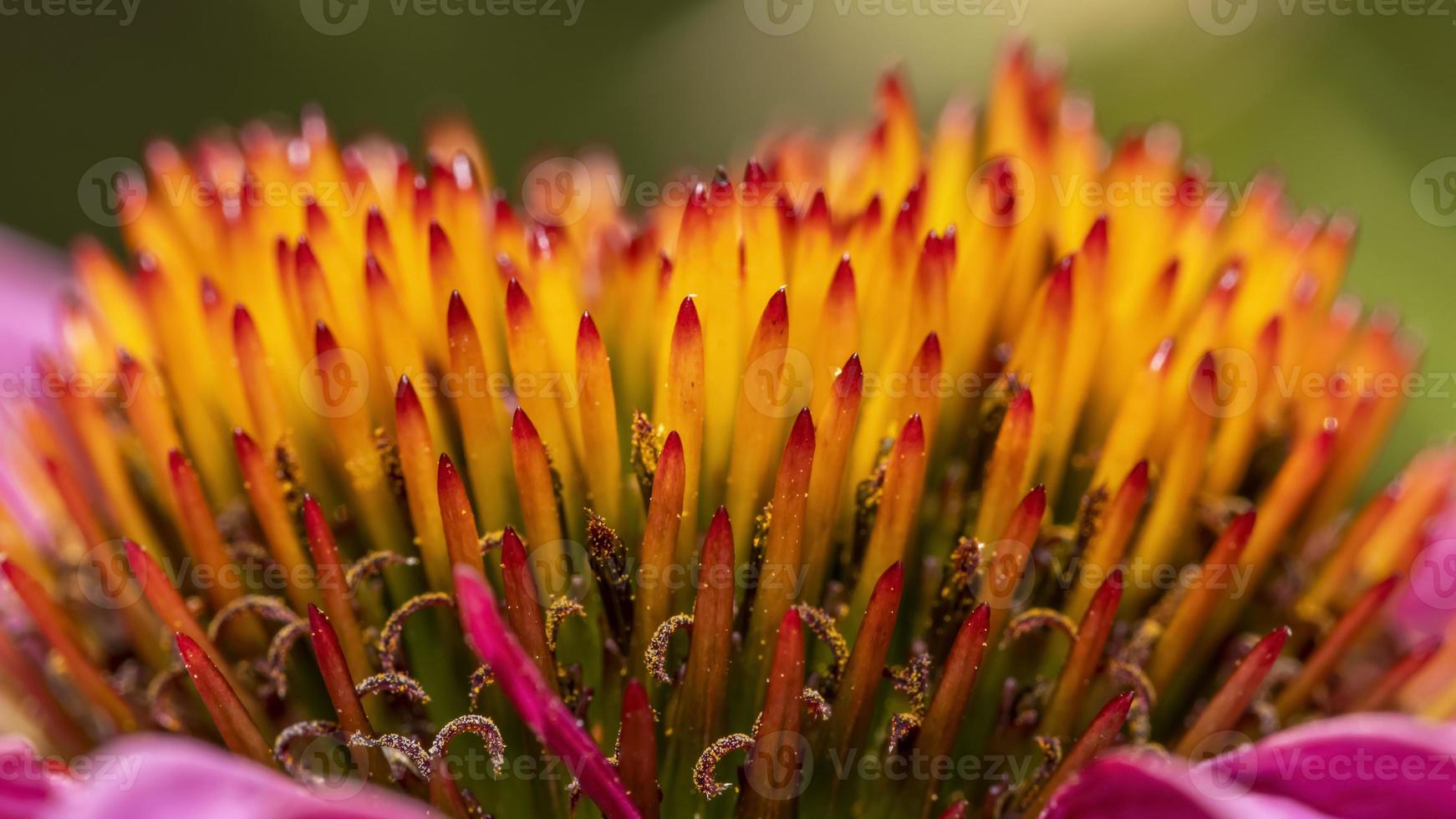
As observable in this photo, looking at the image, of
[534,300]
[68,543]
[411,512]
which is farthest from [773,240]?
[68,543]

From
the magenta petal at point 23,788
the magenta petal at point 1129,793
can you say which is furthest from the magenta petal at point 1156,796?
the magenta petal at point 23,788

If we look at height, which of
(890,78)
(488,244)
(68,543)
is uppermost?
(890,78)

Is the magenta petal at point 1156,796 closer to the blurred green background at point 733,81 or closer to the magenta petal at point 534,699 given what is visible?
the magenta petal at point 534,699

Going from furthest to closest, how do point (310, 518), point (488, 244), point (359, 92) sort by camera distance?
→ point (359, 92)
point (488, 244)
point (310, 518)

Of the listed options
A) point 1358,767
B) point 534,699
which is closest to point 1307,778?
point 1358,767

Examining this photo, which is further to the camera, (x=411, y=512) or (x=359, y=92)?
(x=359, y=92)

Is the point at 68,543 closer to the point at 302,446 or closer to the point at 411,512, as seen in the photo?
the point at 302,446

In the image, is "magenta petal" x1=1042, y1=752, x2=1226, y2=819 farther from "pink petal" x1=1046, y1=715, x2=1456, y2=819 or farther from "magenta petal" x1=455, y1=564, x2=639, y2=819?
"magenta petal" x1=455, y1=564, x2=639, y2=819
